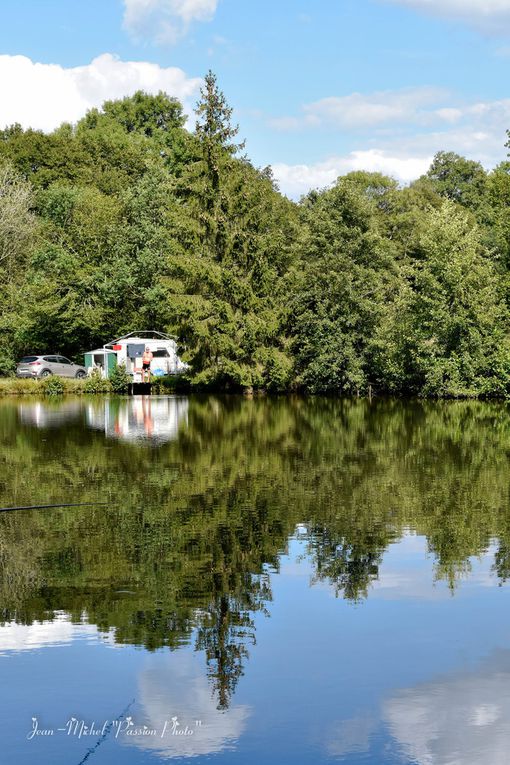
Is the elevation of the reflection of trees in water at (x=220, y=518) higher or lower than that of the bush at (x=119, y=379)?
lower

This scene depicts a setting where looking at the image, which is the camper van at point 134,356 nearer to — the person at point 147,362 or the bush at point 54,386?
the person at point 147,362

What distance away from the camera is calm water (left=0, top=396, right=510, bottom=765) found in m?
7.39

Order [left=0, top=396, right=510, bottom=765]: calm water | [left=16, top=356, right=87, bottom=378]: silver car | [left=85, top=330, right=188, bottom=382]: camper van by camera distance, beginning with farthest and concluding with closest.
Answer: [left=16, top=356, right=87, bottom=378]: silver car < [left=85, top=330, right=188, bottom=382]: camper van < [left=0, top=396, right=510, bottom=765]: calm water

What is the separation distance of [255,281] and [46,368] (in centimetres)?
1434

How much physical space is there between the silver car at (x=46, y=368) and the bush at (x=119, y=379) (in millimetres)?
4486

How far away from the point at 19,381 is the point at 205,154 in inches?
635

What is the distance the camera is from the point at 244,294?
50.2 meters

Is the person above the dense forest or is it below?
below

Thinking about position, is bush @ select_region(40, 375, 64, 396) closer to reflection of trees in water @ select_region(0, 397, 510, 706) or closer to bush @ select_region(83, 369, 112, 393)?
bush @ select_region(83, 369, 112, 393)

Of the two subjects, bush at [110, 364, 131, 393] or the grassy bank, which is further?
the grassy bank

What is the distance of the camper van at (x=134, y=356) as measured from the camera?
187 ft

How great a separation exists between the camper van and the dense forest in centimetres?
213

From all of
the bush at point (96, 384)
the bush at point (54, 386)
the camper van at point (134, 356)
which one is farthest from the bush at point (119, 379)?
the bush at point (54, 386)

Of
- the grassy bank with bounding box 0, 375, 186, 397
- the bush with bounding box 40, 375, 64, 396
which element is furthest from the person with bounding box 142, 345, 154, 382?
the bush with bounding box 40, 375, 64, 396
